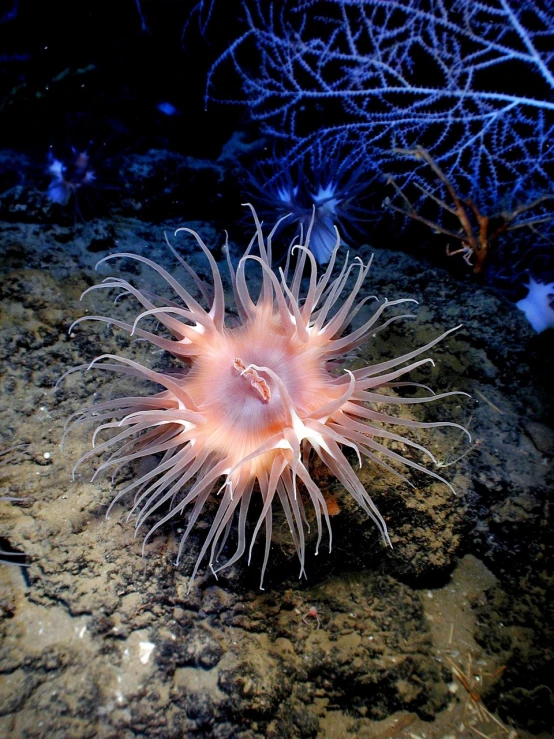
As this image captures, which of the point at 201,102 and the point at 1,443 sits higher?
the point at 201,102

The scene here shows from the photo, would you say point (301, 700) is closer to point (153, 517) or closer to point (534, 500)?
point (153, 517)

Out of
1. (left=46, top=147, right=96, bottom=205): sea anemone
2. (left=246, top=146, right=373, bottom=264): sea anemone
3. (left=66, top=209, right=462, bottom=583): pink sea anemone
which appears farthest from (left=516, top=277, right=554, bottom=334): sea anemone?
(left=46, top=147, right=96, bottom=205): sea anemone

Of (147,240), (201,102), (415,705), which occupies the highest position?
(201,102)

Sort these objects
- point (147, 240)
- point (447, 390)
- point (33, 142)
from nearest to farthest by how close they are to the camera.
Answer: point (447, 390)
point (147, 240)
point (33, 142)

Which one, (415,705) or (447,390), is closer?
(415,705)

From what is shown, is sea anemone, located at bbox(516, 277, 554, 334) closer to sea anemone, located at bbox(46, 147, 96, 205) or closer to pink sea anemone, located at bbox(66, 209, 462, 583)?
pink sea anemone, located at bbox(66, 209, 462, 583)

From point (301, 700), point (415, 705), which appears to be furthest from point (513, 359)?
point (301, 700)

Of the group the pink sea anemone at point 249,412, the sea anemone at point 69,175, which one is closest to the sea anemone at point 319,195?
the sea anemone at point 69,175
